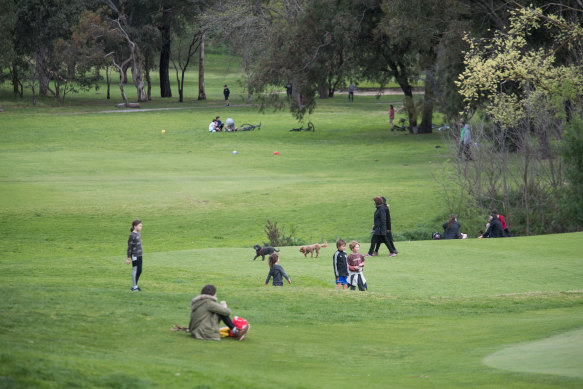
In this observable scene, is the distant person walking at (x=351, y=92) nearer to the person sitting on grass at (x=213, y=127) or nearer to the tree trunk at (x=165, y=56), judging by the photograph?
the tree trunk at (x=165, y=56)

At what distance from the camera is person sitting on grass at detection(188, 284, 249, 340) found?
1340 centimetres

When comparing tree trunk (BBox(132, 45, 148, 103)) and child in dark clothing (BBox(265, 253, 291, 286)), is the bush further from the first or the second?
tree trunk (BBox(132, 45, 148, 103))

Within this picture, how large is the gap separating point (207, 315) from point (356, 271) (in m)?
7.24

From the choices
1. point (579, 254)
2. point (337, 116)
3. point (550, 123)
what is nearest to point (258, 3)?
point (337, 116)

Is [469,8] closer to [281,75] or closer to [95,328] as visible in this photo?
[281,75]

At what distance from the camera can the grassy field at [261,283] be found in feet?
37.8

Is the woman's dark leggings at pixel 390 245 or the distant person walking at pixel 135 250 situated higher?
the distant person walking at pixel 135 250

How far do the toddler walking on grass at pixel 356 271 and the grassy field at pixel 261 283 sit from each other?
0.57 metres

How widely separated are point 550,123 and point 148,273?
2113 cm

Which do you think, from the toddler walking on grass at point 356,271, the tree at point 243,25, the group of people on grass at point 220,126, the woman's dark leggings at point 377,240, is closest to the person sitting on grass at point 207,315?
the toddler walking on grass at point 356,271

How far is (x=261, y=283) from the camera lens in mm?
20859

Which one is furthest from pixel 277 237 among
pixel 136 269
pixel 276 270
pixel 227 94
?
pixel 227 94

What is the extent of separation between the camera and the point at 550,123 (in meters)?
35.2

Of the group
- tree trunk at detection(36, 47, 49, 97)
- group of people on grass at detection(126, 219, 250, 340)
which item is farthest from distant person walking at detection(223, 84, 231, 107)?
group of people on grass at detection(126, 219, 250, 340)
